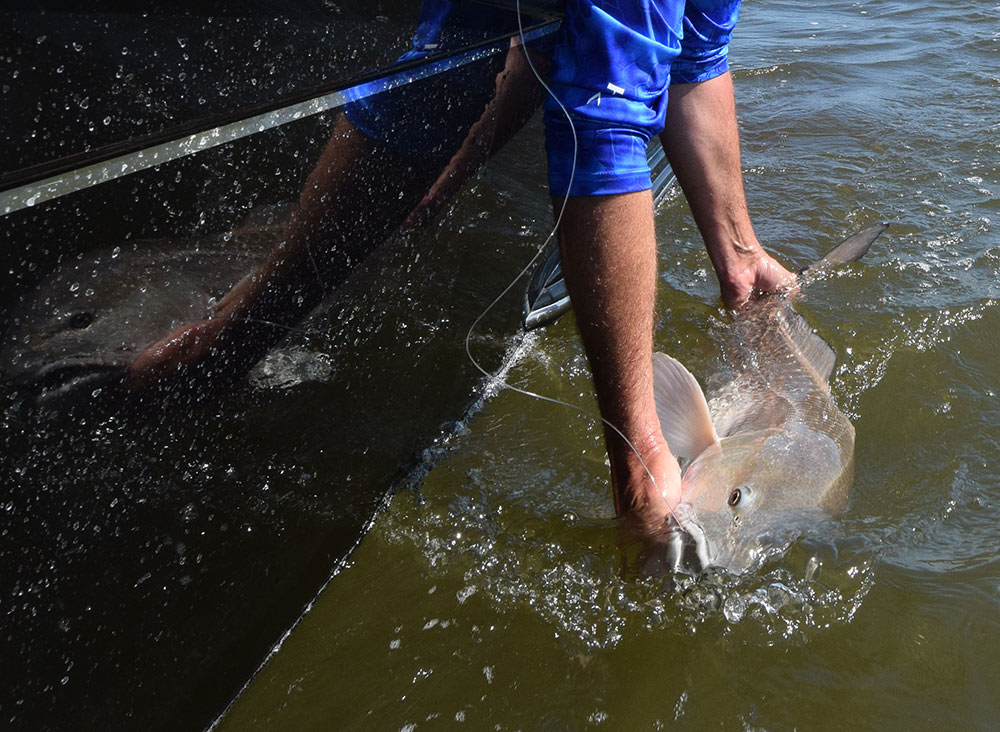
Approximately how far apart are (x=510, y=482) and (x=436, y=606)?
427mm

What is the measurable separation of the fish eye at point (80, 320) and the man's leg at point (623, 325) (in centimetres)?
93

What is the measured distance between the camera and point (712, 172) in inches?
108

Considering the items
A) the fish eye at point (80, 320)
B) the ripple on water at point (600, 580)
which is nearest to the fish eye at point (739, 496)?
the ripple on water at point (600, 580)

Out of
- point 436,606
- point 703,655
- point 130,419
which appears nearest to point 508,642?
point 436,606

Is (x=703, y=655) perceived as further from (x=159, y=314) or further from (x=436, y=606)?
(x=159, y=314)

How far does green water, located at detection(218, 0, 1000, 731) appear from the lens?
5.51 feet

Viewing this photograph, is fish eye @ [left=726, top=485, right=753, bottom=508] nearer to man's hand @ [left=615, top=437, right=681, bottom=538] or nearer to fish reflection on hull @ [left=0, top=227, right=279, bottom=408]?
man's hand @ [left=615, top=437, right=681, bottom=538]

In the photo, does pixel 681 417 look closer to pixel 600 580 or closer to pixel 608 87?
A: pixel 600 580

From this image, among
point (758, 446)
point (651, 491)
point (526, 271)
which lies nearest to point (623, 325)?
point (651, 491)

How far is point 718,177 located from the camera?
108 inches

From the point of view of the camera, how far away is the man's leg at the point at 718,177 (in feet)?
8.87

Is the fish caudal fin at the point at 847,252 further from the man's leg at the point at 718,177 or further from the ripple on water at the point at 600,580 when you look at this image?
the ripple on water at the point at 600,580

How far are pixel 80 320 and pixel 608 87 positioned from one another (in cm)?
102

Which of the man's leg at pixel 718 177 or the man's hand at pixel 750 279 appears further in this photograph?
the man's hand at pixel 750 279
